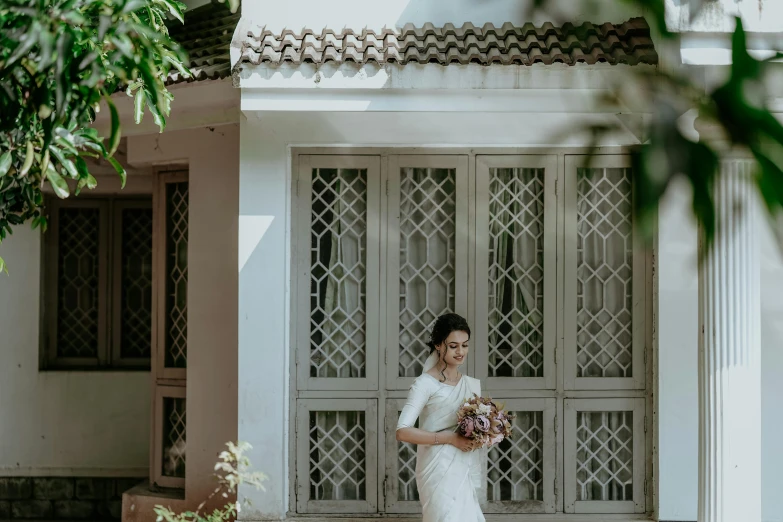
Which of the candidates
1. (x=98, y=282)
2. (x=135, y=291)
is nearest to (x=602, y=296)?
(x=135, y=291)

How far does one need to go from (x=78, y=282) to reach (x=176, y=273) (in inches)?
86.4

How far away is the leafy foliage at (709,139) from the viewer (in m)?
0.89

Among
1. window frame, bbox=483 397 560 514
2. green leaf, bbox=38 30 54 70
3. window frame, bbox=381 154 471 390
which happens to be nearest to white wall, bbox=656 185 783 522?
window frame, bbox=483 397 560 514

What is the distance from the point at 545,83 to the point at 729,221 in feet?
17.9

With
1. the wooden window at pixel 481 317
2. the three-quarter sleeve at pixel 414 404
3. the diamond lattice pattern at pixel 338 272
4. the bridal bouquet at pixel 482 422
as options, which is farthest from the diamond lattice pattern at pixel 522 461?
the three-quarter sleeve at pixel 414 404

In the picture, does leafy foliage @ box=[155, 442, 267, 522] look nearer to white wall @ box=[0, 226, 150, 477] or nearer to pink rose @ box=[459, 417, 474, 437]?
pink rose @ box=[459, 417, 474, 437]

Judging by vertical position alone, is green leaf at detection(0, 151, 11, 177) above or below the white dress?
above

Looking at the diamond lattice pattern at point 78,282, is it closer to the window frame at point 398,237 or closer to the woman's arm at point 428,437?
the window frame at point 398,237

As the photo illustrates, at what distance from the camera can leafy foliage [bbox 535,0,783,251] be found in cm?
89

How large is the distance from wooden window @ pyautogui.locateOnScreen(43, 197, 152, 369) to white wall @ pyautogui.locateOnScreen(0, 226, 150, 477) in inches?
10.0

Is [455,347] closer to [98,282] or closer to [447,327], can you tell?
[447,327]

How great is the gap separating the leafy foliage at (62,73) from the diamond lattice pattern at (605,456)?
4.43 m

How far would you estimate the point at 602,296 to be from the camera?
716 centimetres

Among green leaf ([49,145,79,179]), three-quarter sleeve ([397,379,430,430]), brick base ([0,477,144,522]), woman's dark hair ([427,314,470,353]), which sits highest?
green leaf ([49,145,79,179])
